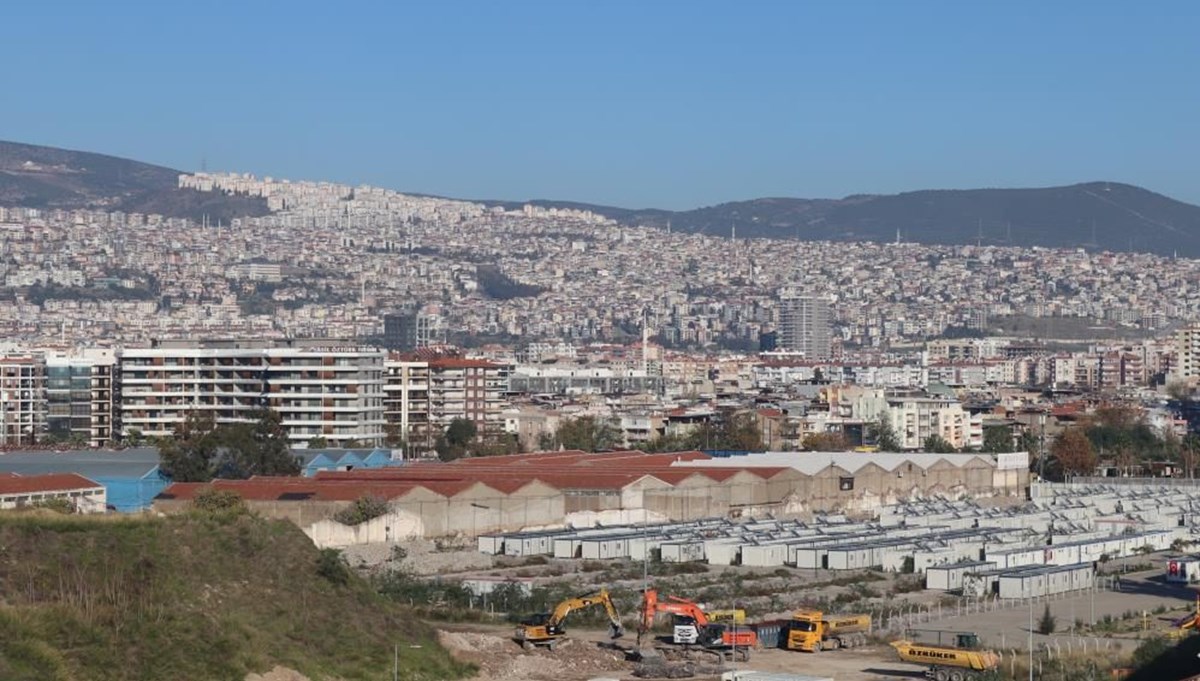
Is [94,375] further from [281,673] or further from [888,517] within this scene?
[281,673]

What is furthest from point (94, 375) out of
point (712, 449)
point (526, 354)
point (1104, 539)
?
point (526, 354)

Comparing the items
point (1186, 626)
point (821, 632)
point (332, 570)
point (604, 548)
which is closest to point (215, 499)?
point (604, 548)

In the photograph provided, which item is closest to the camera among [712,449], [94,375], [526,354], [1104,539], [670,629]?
[670,629]

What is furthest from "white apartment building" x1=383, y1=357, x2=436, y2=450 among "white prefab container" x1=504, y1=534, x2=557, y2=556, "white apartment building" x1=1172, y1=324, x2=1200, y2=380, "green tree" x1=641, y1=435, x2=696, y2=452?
"white apartment building" x1=1172, y1=324, x2=1200, y2=380

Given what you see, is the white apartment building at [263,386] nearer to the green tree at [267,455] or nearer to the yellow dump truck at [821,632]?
the green tree at [267,455]

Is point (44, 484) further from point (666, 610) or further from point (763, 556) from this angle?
point (666, 610)

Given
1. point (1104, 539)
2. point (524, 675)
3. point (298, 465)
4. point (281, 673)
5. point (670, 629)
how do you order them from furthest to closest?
point (298, 465) → point (1104, 539) → point (670, 629) → point (524, 675) → point (281, 673)
